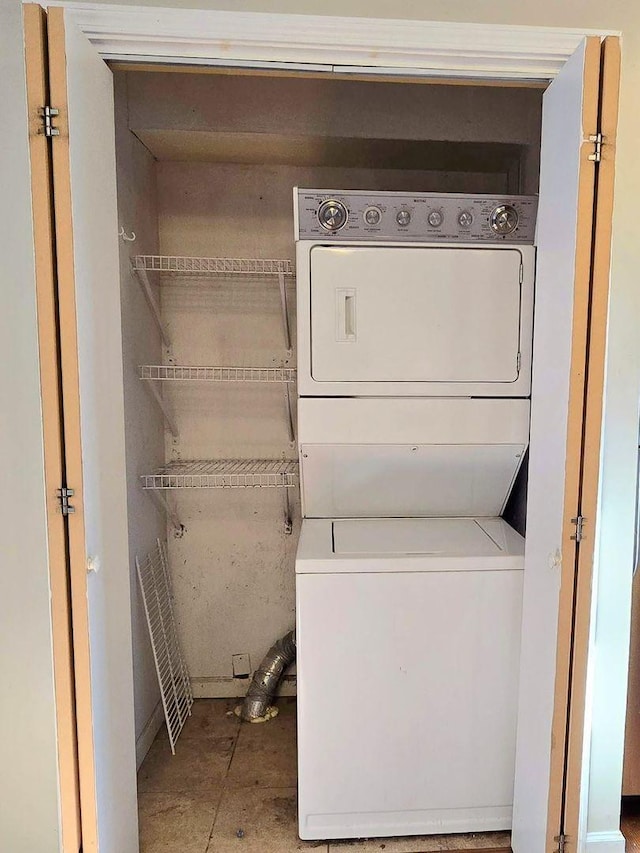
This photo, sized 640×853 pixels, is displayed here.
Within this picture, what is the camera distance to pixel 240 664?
8.28 ft

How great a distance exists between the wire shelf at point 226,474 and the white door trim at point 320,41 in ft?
4.72

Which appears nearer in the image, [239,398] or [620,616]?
[620,616]

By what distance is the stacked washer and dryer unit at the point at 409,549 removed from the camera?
1658 mm

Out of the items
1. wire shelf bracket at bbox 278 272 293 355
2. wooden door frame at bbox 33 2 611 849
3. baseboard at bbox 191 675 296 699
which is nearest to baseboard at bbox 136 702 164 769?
baseboard at bbox 191 675 296 699

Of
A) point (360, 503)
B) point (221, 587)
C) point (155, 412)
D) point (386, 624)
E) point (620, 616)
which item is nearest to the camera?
point (620, 616)

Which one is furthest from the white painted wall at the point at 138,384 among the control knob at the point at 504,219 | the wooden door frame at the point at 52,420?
the control knob at the point at 504,219

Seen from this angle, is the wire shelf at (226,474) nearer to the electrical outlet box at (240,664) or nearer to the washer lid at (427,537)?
the washer lid at (427,537)

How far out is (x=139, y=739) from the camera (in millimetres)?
2066

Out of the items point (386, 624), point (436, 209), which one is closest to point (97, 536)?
point (386, 624)

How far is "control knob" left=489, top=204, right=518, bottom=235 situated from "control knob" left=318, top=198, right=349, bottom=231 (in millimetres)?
506

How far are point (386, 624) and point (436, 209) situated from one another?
4.56ft

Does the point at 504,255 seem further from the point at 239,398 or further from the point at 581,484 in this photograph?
the point at 239,398

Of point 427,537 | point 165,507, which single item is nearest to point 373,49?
point 427,537

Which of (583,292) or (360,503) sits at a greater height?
(583,292)
